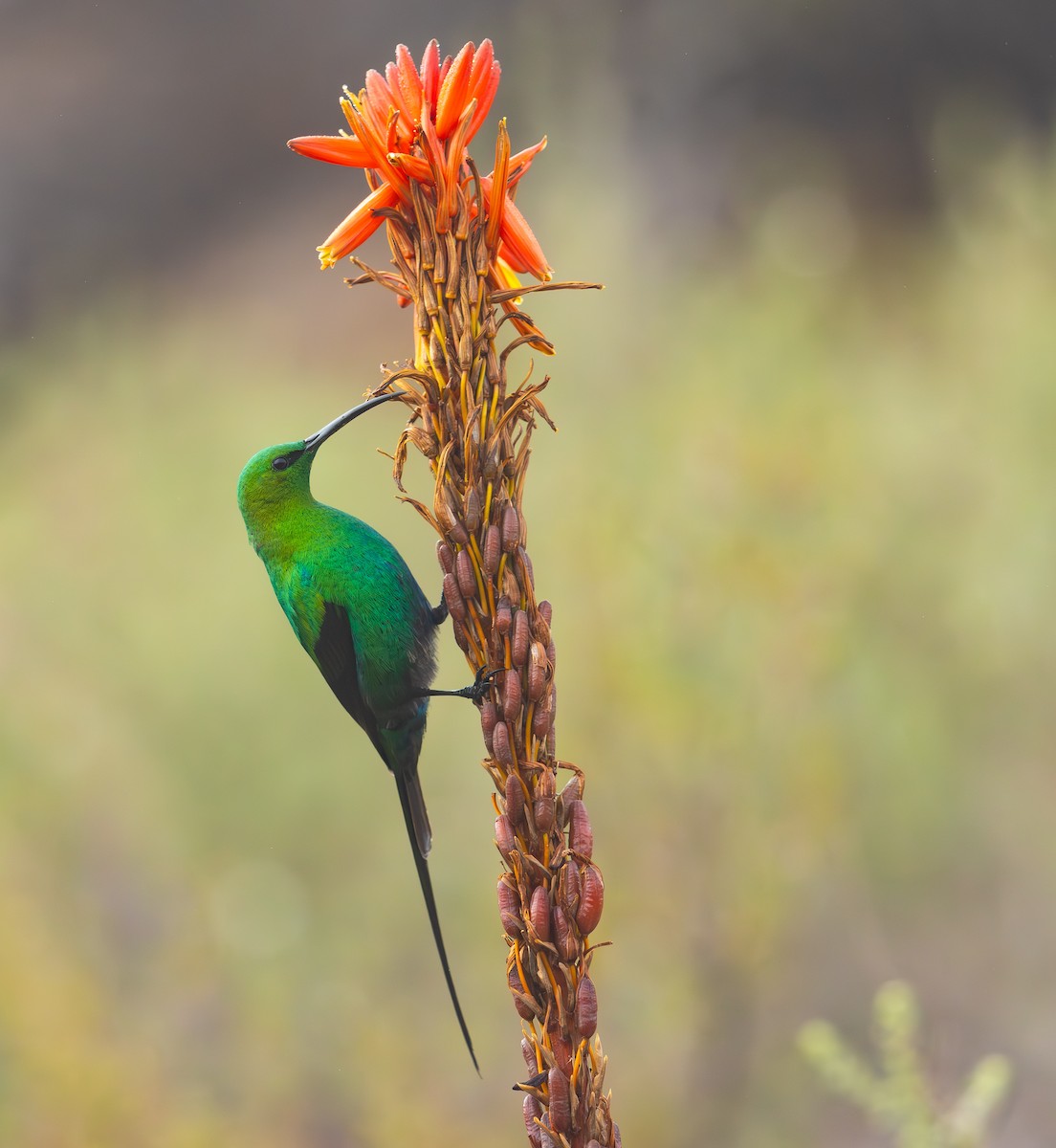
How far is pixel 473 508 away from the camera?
1.72 metres

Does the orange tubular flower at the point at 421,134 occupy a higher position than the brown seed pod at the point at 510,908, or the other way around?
the orange tubular flower at the point at 421,134

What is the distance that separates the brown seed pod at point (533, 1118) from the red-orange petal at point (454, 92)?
1388mm

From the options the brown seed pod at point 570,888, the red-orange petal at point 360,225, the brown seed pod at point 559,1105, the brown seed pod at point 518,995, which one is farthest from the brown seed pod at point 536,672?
the red-orange petal at point 360,225

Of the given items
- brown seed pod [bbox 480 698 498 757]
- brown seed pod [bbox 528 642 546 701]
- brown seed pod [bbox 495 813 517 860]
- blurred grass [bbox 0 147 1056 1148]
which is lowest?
brown seed pod [bbox 495 813 517 860]

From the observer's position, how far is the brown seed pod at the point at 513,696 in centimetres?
165

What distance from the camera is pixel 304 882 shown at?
22.4 feet

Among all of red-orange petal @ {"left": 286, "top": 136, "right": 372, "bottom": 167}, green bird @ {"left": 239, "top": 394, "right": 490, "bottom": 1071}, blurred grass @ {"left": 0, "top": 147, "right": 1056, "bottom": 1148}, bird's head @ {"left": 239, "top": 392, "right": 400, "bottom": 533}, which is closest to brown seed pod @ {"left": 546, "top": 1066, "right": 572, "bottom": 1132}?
green bird @ {"left": 239, "top": 394, "right": 490, "bottom": 1071}

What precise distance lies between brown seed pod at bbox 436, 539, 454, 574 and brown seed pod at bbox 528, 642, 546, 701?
0.18 metres

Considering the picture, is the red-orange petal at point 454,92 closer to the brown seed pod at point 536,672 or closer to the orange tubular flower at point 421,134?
the orange tubular flower at point 421,134

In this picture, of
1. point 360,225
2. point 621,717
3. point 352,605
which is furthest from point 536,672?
point 621,717

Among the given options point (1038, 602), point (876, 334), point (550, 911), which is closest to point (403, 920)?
point (1038, 602)

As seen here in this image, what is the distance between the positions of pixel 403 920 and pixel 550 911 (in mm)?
4799

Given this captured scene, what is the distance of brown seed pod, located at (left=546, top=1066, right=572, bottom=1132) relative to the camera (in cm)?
158

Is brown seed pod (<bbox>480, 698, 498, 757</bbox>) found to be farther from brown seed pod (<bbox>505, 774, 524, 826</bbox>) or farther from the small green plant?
the small green plant
